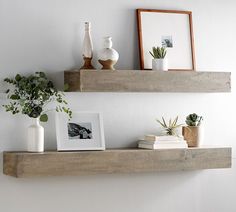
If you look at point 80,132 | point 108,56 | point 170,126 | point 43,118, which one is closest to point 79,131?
point 80,132

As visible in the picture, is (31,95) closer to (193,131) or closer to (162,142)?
(162,142)

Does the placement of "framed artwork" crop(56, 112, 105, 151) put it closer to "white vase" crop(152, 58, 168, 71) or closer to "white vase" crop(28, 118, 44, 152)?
"white vase" crop(28, 118, 44, 152)

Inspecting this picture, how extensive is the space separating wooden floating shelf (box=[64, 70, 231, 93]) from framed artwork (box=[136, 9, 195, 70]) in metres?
0.13

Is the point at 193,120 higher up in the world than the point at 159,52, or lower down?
lower down

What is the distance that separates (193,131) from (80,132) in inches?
27.1

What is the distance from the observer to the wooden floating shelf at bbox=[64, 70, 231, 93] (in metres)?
3.23

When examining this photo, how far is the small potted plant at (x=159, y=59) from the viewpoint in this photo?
343cm

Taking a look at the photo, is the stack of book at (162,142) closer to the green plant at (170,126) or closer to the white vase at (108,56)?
the green plant at (170,126)

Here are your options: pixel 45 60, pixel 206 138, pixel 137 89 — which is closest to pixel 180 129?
pixel 206 138

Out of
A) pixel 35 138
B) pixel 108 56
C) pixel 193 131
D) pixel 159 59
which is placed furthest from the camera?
pixel 193 131

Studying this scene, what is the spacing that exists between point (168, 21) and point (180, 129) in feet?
2.15

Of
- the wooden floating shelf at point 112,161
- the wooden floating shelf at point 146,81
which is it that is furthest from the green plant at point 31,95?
the wooden floating shelf at point 112,161

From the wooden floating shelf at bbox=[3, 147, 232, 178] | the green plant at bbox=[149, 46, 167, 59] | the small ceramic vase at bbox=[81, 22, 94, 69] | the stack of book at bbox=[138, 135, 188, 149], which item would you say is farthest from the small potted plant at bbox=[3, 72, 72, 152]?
the green plant at bbox=[149, 46, 167, 59]

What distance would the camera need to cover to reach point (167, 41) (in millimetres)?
3580
